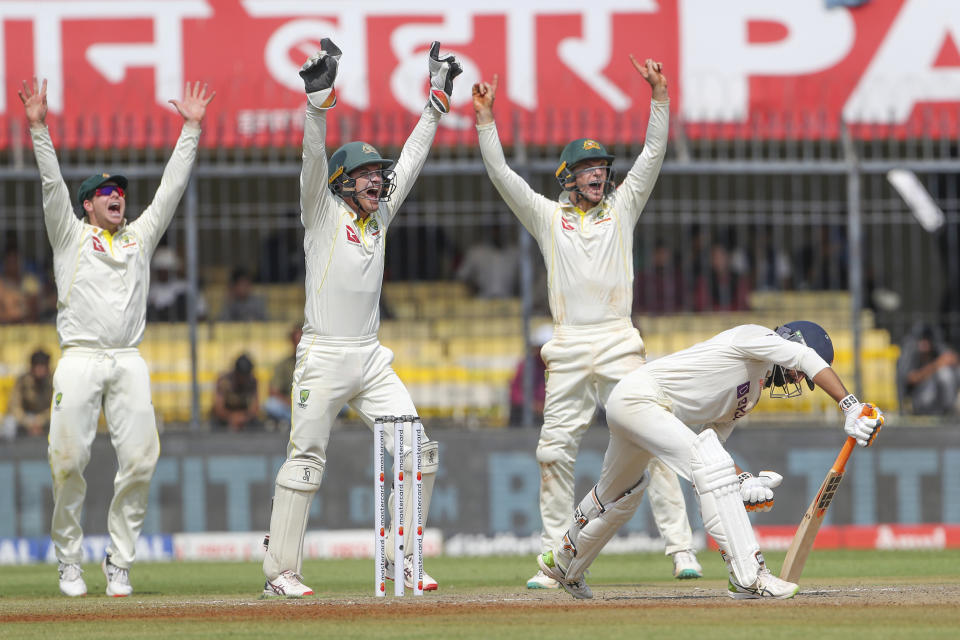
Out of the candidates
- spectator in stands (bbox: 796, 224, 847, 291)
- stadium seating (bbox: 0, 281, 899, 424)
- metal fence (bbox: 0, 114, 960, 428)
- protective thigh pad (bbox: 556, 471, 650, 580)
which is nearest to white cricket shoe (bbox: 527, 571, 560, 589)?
protective thigh pad (bbox: 556, 471, 650, 580)

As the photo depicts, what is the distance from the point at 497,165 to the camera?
32.4 ft

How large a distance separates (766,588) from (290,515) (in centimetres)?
264

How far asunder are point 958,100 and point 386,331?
7131mm

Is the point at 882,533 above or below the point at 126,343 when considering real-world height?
below

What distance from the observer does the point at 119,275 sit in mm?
9617

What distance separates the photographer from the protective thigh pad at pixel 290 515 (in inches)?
346

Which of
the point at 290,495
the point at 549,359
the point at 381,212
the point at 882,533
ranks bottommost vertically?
the point at 882,533

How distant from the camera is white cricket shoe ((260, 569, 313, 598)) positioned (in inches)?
344

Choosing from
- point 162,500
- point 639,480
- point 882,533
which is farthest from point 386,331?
point 639,480

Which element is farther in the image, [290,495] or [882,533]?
[882,533]

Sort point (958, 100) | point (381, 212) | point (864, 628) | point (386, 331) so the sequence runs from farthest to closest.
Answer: point (958, 100)
point (386, 331)
point (381, 212)
point (864, 628)

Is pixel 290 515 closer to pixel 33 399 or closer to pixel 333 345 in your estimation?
pixel 333 345

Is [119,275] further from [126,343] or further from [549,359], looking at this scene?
[549,359]

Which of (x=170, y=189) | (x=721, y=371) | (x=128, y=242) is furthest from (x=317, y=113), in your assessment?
(x=721, y=371)
